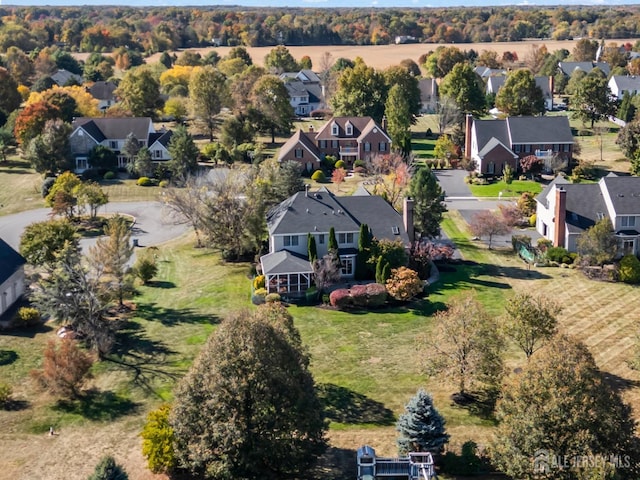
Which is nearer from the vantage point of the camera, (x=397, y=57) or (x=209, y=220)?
(x=209, y=220)

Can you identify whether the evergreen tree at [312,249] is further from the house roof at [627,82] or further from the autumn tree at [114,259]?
the house roof at [627,82]

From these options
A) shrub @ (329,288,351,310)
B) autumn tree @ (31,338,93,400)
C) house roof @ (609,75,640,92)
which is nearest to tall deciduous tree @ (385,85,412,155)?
house roof @ (609,75,640,92)

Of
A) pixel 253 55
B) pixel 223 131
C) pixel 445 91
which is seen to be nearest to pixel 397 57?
pixel 253 55

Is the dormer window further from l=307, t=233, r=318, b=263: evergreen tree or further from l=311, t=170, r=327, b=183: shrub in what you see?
l=307, t=233, r=318, b=263: evergreen tree

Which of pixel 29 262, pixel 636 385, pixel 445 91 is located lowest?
pixel 636 385

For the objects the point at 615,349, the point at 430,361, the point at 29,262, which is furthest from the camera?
the point at 29,262

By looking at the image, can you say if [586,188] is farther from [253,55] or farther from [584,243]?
[253,55]

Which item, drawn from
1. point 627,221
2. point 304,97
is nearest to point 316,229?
point 627,221

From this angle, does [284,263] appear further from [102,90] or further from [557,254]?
[102,90]
